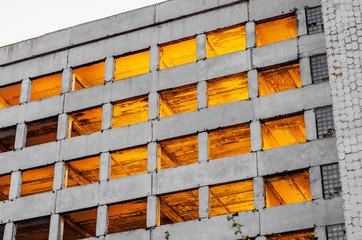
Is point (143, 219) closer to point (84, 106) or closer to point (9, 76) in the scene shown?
Result: point (84, 106)

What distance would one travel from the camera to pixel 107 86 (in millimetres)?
40906

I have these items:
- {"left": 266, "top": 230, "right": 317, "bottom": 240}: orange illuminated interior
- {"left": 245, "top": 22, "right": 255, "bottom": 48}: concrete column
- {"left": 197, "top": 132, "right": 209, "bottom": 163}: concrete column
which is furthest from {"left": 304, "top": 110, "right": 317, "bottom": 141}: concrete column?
{"left": 245, "top": 22, "right": 255, "bottom": 48}: concrete column

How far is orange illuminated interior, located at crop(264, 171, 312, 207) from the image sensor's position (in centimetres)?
3494

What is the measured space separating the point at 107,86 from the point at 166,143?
16.7 feet

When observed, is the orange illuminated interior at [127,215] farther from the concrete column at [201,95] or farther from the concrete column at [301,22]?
the concrete column at [301,22]

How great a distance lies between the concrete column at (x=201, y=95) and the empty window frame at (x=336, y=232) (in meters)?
9.26

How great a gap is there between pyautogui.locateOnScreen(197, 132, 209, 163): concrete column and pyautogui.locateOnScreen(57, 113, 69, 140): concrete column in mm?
7885

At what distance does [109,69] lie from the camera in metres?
41.4

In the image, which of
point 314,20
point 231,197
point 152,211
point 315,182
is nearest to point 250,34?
point 314,20

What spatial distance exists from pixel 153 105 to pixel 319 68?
8727 mm

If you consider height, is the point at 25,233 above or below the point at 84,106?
below

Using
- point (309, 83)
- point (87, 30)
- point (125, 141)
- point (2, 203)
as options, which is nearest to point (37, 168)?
point (2, 203)

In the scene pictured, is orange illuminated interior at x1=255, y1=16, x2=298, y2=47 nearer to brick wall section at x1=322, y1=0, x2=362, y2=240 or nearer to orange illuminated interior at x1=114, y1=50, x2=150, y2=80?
brick wall section at x1=322, y1=0, x2=362, y2=240

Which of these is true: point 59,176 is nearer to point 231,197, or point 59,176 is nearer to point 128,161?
point 128,161
